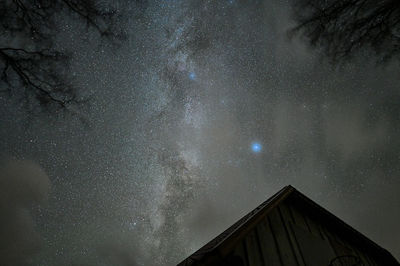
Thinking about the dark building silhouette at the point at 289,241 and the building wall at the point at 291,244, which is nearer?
the dark building silhouette at the point at 289,241

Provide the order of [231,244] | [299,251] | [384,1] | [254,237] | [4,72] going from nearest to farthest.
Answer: [231,244] < [254,237] < [299,251] < [4,72] < [384,1]

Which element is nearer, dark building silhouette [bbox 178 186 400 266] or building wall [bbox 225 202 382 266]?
dark building silhouette [bbox 178 186 400 266]

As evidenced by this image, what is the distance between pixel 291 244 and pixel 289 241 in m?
0.06

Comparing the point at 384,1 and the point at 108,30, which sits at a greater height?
the point at 108,30

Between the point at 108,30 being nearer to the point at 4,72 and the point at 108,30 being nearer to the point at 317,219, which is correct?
the point at 4,72

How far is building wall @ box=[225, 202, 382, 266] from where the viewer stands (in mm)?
3562

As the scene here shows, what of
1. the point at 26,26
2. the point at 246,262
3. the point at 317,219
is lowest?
the point at 246,262

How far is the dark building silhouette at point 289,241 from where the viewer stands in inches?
128

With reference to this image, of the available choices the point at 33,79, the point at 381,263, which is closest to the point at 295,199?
the point at 381,263

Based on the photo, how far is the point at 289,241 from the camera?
4.27 m

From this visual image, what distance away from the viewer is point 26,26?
5.05 meters

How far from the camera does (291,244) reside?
13.9 feet

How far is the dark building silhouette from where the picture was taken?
3250 millimetres

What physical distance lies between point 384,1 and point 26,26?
9166 millimetres
